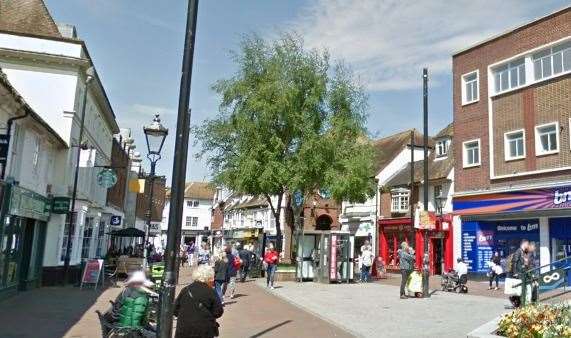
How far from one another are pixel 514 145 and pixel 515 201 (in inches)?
104

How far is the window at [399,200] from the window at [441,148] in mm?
3277

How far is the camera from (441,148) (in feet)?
115

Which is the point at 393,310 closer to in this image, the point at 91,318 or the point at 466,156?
the point at 91,318

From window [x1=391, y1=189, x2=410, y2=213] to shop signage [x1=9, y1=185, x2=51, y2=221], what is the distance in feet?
75.9

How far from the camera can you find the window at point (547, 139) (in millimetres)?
22812

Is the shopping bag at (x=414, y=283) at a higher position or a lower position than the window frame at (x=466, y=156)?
lower

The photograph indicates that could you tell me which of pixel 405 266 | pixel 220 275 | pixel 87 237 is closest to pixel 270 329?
pixel 220 275

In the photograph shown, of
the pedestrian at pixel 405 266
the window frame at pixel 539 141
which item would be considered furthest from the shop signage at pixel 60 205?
the window frame at pixel 539 141

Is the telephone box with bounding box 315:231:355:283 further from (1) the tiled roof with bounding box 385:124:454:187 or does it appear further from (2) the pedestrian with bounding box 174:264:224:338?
(2) the pedestrian with bounding box 174:264:224:338

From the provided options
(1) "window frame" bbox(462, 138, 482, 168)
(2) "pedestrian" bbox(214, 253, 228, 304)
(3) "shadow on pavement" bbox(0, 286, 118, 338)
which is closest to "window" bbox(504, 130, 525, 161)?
(1) "window frame" bbox(462, 138, 482, 168)

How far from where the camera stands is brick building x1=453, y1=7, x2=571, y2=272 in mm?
22688

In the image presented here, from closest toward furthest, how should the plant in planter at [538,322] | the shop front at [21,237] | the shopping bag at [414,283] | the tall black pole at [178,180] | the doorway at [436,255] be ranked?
the tall black pole at [178,180] < the plant in planter at [538,322] < the shop front at [21,237] < the shopping bag at [414,283] < the doorway at [436,255]

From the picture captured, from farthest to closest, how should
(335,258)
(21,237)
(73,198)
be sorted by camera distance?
1. (335,258)
2. (73,198)
3. (21,237)

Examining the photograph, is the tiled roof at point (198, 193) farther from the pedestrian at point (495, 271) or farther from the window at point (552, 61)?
the window at point (552, 61)
